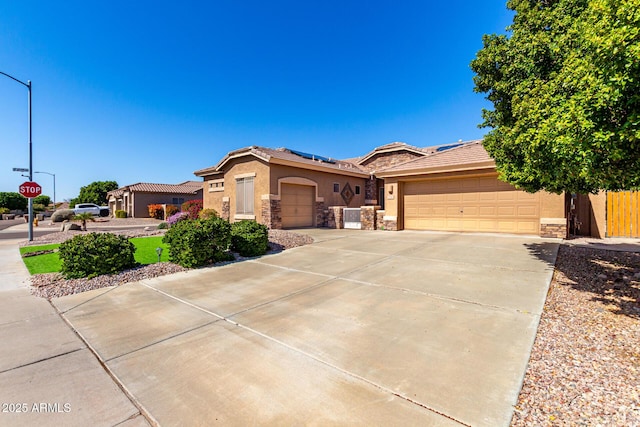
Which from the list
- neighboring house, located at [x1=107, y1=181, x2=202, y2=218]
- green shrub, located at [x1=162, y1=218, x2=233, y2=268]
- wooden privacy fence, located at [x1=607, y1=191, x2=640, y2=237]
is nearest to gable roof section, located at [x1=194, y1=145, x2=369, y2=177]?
green shrub, located at [x1=162, y1=218, x2=233, y2=268]

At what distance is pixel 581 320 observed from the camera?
394 cm

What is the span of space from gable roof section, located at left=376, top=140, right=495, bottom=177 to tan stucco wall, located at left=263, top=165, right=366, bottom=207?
3.61 meters

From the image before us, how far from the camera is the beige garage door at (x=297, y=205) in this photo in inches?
610

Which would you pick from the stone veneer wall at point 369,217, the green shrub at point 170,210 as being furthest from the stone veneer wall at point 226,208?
the green shrub at point 170,210

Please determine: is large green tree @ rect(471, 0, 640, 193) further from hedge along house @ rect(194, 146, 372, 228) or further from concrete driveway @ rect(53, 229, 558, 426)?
hedge along house @ rect(194, 146, 372, 228)

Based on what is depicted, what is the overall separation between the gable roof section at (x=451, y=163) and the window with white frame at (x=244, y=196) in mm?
7112

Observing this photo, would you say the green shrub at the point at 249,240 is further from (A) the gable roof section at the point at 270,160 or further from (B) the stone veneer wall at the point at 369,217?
(B) the stone veneer wall at the point at 369,217

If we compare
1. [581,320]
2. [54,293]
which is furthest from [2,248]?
[581,320]

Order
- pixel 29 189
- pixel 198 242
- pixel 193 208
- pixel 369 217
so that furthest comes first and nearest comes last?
pixel 193 208 < pixel 369 217 < pixel 29 189 < pixel 198 242

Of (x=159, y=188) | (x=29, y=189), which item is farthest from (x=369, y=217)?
(x=159, y=188)

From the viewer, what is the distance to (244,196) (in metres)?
16.3

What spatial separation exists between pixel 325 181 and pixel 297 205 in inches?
99.4

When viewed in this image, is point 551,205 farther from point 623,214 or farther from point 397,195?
point 397,195

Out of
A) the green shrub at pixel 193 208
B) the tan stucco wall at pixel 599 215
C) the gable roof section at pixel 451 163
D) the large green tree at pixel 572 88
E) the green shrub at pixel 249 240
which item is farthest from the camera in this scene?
the green shrub at pixel 193 208
